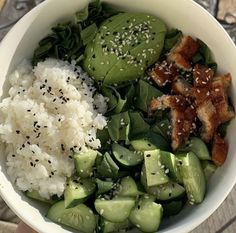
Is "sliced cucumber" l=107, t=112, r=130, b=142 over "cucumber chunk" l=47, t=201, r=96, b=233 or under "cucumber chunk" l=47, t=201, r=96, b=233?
over

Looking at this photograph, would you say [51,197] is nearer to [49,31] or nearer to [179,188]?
[179,188]

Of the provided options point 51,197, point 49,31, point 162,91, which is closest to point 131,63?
point 162,91

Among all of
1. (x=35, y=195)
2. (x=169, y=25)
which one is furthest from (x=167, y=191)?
(x=169, y=25)

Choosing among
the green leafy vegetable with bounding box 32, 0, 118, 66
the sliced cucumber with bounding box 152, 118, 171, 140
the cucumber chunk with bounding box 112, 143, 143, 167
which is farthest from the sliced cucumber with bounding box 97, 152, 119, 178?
the green leafy vegetable with bounding box 32, 0, 118, 66

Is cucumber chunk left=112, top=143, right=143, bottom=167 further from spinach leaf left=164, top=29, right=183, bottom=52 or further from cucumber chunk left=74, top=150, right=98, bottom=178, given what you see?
spinach leaf left=164, top=29, right=183, bottom=52

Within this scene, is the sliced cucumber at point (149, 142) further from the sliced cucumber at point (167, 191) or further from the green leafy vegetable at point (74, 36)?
the green leafy vegetable at point (74, 36)

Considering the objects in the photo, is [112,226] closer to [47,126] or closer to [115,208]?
[115,208]
